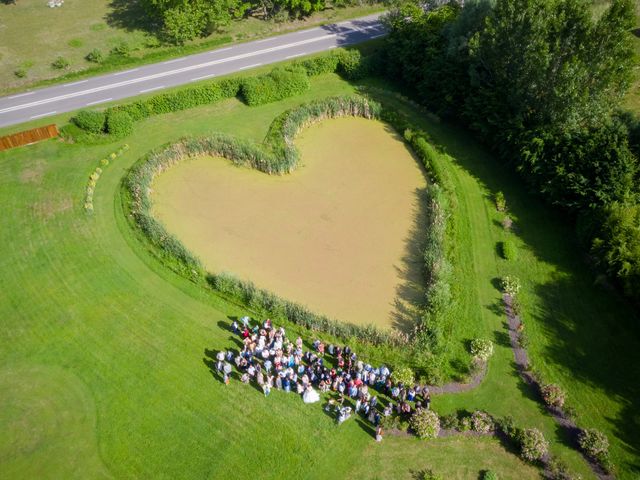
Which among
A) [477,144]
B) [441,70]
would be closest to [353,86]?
[441,70]

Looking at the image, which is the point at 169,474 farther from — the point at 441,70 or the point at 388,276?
the point at 441,70

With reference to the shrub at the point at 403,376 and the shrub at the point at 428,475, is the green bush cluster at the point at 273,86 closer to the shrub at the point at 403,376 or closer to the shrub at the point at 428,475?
the shrub at the point at 403,376

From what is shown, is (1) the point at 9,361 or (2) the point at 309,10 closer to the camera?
(1) the point at 9,361

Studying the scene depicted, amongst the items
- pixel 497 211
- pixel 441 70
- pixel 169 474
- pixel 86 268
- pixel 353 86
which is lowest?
pixel 169 474

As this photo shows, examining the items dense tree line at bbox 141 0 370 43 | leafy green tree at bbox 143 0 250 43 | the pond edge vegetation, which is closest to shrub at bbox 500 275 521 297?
the pond edge vegetation

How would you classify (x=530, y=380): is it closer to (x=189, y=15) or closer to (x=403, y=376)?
(x=403, y=376)

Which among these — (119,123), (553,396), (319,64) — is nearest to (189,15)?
(319,64)
